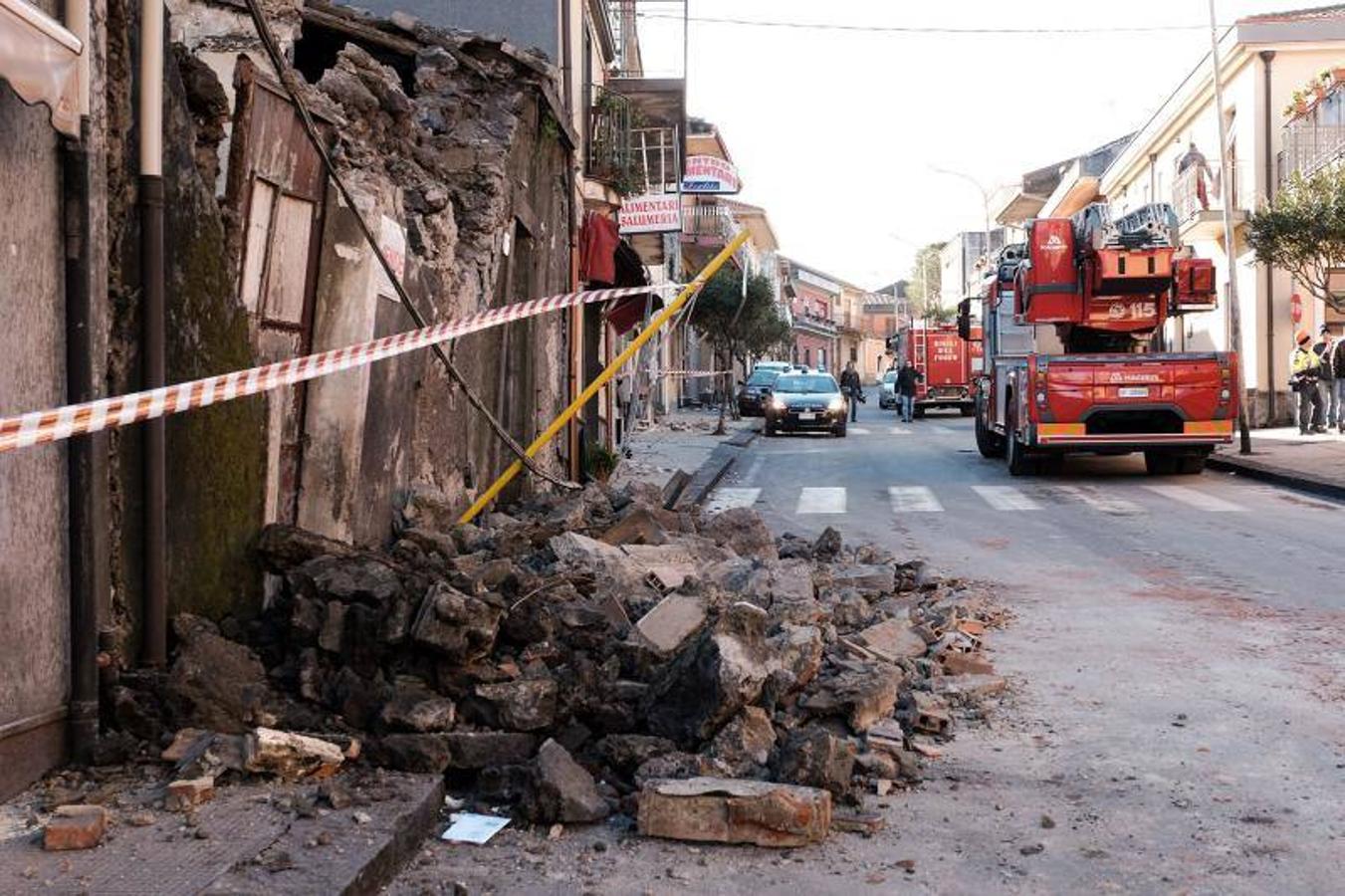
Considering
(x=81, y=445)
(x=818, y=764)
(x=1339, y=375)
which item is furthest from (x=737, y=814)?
(x=1339, y=375)

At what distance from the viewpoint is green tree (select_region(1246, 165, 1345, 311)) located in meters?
22.6

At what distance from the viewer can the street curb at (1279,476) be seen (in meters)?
14.6

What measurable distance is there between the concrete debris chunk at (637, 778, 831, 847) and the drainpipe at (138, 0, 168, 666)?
1.85 metres

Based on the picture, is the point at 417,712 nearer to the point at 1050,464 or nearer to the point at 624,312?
the point at 1050,464

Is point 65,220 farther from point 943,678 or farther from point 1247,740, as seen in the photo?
point 1247,740

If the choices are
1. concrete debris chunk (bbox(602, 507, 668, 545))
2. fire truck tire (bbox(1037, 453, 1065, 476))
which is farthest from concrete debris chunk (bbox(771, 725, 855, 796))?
fire truck tire (bbox(1037, 453, 1065, 476))

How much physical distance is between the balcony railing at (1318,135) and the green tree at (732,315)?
17461 millimetres

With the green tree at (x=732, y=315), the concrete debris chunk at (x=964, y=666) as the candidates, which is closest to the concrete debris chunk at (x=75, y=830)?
the concrete debris chunk at (x=964, y=666)

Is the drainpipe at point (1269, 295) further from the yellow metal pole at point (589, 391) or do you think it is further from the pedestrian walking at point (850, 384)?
the yellow metal pole at point (589, 391)

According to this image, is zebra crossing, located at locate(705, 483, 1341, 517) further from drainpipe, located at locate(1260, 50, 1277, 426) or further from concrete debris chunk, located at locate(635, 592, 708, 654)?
drainpipe, located at locate(1260, 50, 1277, 426)

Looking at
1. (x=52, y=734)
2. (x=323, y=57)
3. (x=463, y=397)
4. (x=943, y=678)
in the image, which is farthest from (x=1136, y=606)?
(x=323, y=57)

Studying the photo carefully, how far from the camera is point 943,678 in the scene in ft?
19.5

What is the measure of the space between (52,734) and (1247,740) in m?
4.26

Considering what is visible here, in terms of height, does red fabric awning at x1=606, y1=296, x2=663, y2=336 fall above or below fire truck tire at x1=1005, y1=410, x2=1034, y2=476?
above
